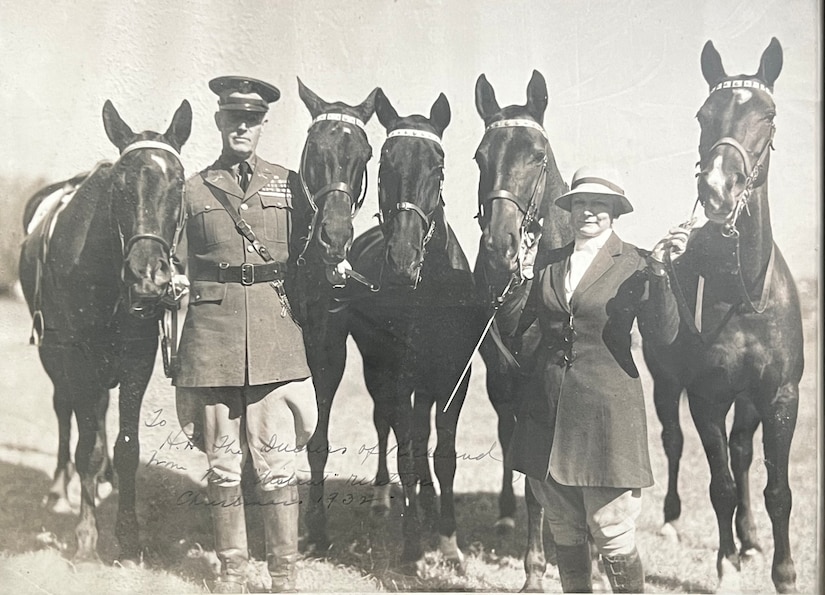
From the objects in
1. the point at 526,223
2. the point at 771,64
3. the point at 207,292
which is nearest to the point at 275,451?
the point at 207,292

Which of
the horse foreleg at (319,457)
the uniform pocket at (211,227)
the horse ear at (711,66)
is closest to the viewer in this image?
the uniform pocket at (211,227)

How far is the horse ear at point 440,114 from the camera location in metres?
3.79

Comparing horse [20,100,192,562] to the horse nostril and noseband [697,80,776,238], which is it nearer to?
the horse nostril

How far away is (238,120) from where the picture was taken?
147 inches

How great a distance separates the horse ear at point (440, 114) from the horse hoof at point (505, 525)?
187 cm

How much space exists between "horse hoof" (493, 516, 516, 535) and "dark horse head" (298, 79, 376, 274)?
146 centimetres

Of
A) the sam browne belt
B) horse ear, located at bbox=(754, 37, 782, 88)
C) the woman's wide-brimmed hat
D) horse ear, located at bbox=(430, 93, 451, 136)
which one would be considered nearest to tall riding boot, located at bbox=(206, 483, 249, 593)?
the sam browne belt

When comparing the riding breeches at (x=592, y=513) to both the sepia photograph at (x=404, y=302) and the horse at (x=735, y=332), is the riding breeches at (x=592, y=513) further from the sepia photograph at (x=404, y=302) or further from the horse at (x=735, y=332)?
the horse at (x=735, y=332)

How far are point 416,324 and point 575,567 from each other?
1380 mm

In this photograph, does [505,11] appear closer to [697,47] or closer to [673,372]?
[697,47]

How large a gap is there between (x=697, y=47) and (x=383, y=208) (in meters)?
1.74

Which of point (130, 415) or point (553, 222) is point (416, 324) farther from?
point (130, 415)

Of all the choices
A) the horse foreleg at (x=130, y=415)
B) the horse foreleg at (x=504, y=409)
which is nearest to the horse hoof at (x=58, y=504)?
the horse foreleg at (x=130, y=415)

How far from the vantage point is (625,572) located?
3.76m
